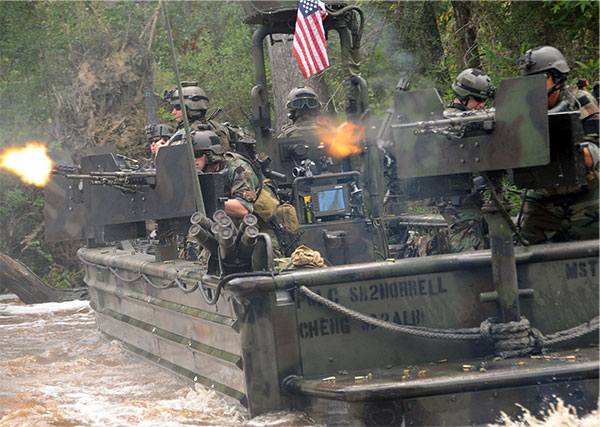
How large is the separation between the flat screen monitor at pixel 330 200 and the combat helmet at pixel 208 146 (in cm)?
118

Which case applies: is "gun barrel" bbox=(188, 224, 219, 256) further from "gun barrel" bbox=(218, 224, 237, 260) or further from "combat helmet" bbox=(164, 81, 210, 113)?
"combat helmet" bbox=(164, 81, 210, 113)

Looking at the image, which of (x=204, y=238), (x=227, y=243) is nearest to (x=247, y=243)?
(x=227, y=243)

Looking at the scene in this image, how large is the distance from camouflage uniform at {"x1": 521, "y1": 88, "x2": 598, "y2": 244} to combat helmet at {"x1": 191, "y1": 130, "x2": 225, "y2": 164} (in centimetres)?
261

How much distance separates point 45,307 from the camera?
12.7m

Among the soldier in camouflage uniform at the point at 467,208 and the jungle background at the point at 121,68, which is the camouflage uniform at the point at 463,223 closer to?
the soldier in camouflage uniform at the point at 467,208

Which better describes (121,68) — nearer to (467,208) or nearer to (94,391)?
(94,391)

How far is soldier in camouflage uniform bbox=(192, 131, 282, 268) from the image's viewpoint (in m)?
7.21

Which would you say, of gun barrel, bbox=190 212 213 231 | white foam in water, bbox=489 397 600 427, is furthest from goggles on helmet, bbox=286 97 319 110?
white foam in water, bbox=489 397 600 427

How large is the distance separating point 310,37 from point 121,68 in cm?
719

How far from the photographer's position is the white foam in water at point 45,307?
12477 millimetres

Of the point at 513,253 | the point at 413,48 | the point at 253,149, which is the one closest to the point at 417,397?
the point at 513,253

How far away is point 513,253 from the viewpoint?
5289mm

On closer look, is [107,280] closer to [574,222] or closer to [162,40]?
[574,222]

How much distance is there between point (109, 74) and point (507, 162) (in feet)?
38.1
